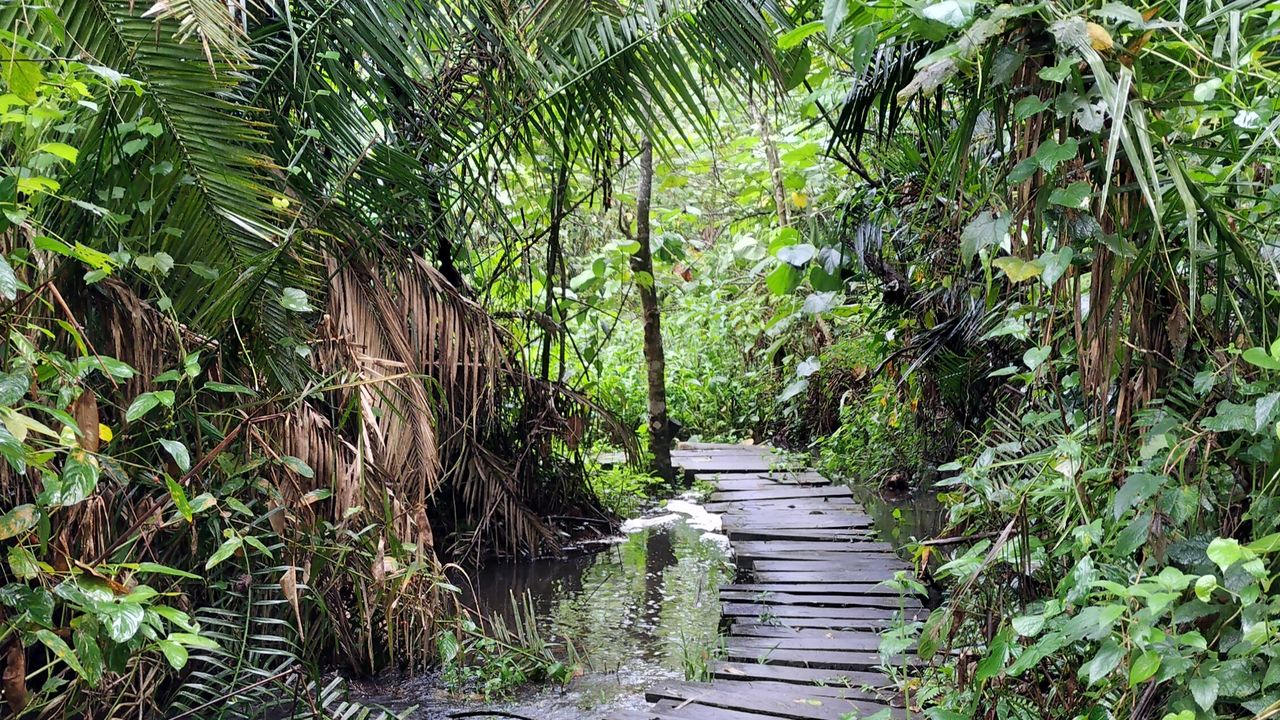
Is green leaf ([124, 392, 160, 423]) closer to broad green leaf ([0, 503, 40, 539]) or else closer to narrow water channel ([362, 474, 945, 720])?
broad green leaf ([0, 503, 40, 539])

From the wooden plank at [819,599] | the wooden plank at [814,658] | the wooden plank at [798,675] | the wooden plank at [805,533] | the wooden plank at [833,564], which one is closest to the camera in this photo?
the wooden plank at [798,675]

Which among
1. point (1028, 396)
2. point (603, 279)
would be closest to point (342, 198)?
point (1028, 396)

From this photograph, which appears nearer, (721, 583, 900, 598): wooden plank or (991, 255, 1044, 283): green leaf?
(991, 255, 1044, 283): green leaf

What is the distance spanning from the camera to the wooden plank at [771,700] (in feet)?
10.5

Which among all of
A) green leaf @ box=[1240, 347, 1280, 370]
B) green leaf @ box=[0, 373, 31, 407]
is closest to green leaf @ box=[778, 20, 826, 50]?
green leaf @ box=[1240, 347, 1280, 370]

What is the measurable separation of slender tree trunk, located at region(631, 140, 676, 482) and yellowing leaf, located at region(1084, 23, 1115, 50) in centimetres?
557

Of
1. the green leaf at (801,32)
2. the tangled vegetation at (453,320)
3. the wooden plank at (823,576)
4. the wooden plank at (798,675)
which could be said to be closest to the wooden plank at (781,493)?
the tangled vegetation at (453,320)

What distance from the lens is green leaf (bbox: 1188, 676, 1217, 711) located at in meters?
1.80

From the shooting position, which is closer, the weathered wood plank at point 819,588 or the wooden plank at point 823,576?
the weathered wood plank at point 819,588

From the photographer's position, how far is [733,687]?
3.48 m

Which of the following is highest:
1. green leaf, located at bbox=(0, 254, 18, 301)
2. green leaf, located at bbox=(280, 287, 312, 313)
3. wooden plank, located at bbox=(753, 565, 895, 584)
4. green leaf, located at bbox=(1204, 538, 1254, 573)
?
green leaf, located at bbox=(0, 254, 18, 301)

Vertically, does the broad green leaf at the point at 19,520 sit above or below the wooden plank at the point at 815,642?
above

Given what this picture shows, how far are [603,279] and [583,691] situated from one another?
4.06 metres

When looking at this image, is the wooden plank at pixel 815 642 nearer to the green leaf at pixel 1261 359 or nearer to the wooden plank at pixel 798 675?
the wooden plank at pixel 798 675
